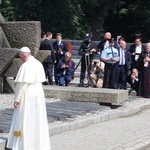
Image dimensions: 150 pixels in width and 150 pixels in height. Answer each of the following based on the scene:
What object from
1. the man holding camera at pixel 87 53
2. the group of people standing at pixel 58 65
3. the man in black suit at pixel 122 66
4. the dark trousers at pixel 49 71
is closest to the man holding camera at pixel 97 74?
the man holding camera at pixel 87 53

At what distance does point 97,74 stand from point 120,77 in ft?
3.94

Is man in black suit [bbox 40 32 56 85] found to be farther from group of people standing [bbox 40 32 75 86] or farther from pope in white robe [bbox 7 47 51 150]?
pope in white robe [bbox 7 47 51 150]

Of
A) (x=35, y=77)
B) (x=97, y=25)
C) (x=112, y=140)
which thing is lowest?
(x=112, y=140)

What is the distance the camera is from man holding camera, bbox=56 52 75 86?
20453mm

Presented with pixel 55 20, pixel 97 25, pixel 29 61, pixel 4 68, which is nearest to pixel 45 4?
pixel 55 20

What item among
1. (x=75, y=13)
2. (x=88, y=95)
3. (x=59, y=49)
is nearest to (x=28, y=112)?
(x=88, y=95)

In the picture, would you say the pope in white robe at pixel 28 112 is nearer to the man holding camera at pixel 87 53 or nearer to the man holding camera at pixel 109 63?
the man holding camera at pixel 109 63

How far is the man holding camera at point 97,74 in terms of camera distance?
20344mm

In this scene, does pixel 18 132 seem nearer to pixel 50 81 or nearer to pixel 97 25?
pixel 50 81

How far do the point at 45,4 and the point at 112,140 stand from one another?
2859cm

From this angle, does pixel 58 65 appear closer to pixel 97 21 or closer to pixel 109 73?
pixel 109 73

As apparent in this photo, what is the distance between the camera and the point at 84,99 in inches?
616

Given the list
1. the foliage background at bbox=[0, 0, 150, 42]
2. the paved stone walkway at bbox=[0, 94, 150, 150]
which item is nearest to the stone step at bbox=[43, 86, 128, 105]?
the paved stone walkway at bbox=[0, 94, 150, 150]

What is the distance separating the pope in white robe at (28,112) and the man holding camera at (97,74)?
10.7m
